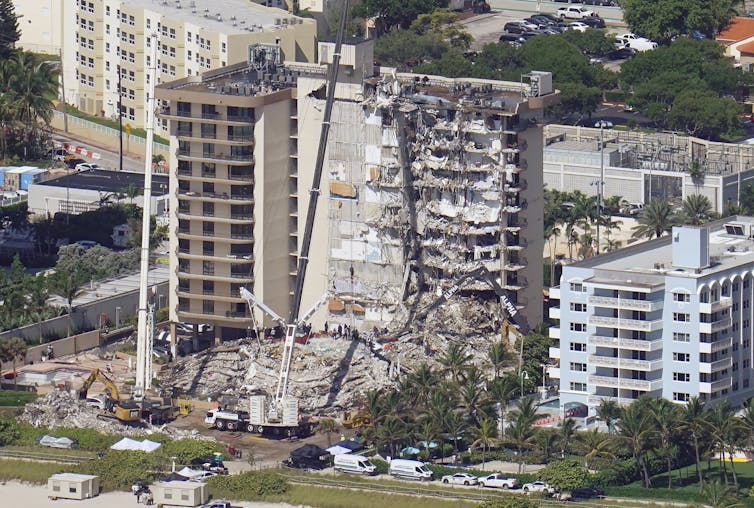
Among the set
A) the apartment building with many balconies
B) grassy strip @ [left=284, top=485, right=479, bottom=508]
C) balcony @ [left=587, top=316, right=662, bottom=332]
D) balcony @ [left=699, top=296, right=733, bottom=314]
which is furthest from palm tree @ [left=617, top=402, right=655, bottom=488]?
balcony @ [left=699, top=296, right=733, bottom=314]

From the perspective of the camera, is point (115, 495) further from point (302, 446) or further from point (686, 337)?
point (686, 337)

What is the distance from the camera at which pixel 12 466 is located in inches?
7564

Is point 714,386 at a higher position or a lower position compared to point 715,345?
lower

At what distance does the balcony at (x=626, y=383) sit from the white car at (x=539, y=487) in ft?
49.8

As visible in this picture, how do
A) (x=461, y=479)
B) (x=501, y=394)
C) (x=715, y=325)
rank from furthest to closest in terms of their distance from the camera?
(x=715, y=325), (x=501, y=394), (x=461, y=479)

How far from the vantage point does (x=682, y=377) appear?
19712 cm

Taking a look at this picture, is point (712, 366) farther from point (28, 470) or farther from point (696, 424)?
point (28, 470)

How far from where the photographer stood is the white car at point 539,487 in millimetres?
183625

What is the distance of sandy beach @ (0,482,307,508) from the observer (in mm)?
185000

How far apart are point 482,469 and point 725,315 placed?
63.3ft

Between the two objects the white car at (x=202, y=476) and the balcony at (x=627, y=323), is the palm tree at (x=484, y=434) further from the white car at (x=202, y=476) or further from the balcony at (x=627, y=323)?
the white car at (x=202, y=476)

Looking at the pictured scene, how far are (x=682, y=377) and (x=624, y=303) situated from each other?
5551 millimetres

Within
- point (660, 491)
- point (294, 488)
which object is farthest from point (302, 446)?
point (660, 491)

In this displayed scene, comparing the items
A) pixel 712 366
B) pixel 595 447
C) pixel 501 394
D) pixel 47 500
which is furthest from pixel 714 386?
pixel 47 500
